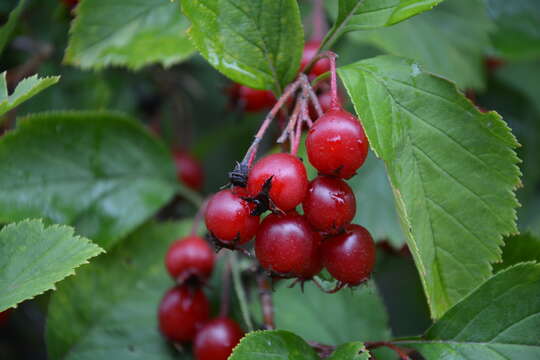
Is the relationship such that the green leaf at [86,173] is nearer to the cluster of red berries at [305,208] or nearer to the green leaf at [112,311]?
the green leaf at [112,311]

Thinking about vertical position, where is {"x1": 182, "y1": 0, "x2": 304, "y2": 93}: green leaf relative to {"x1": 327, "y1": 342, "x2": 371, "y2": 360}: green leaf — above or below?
above

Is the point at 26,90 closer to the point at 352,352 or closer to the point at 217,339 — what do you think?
the point at 217,339

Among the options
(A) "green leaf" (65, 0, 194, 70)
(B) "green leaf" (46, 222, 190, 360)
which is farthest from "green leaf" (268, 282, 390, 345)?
(A) "green leaf" (65, 0, 194, 70)

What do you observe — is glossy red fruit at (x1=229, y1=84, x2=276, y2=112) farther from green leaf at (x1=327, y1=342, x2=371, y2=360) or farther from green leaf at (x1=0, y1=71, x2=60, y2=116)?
green leaf at (x1=327, y1=342, x2=371, y2=360)

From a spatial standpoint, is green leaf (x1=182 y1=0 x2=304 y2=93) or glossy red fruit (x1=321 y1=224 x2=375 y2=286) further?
green leaf (x1=182 y1=0 x2=304 y2=93)

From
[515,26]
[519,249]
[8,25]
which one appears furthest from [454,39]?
[8,25]

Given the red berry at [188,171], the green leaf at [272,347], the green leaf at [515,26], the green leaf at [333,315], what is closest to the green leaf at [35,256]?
the green leaf at [272,347]
